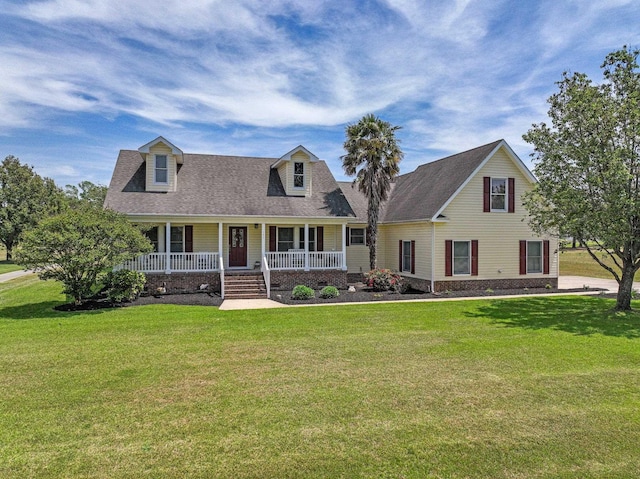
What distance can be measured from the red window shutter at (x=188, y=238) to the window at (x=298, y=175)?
5.57 metres

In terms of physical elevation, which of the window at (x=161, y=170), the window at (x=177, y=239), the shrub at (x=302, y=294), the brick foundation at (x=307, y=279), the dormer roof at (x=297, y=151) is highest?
the dormer roof at (x=297, y=151)

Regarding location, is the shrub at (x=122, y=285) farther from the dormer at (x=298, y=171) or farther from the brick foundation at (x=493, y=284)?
the brick foundation at (x=493, y=284)

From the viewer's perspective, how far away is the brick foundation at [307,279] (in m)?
18.4

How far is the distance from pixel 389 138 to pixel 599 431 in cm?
1658

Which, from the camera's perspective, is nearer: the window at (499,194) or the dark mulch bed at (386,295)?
the dark mulch bed at (386,295)

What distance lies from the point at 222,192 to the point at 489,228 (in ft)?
42.1

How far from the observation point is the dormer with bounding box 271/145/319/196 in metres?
20.5

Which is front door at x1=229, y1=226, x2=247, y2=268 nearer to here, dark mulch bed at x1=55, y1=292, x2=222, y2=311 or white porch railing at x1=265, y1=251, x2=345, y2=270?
white porch railing at x1=265, y1=251, x2=345, y2=270

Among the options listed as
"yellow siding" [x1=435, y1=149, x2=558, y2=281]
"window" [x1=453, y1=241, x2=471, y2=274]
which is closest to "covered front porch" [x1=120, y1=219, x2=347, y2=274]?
"yellow siding" [x1=435, y1=149, x2=558, y2=281]

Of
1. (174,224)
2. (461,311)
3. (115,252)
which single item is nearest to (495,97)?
(461,311)

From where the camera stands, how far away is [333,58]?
1531 cm

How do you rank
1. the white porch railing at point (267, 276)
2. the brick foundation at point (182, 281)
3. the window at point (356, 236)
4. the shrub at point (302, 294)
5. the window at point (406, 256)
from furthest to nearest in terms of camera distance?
the window at point (356, 236)
the window at point (406, 256)
the brick foundation at point (182, 281)
the white porch railing at point (267, 276)
the shrub at point (302, 294)

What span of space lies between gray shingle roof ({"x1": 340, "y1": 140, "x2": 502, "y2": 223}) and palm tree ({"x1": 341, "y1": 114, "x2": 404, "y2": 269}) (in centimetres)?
201

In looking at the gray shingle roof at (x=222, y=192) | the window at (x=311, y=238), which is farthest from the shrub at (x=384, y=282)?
the window at (x=311, y=238)
